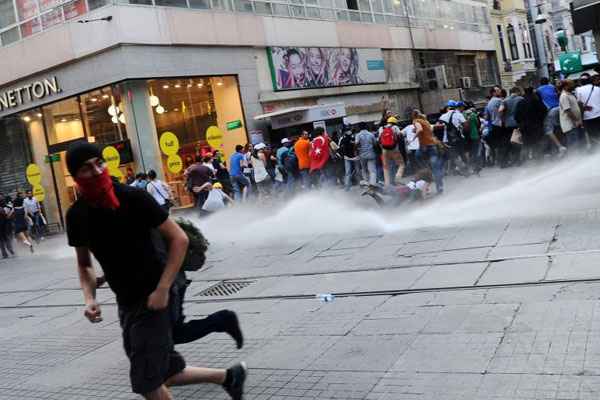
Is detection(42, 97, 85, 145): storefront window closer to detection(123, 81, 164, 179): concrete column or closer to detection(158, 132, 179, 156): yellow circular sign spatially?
detection(123, 81, 164, 179): concrete column

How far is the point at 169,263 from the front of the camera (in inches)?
129

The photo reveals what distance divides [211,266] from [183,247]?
236 inches

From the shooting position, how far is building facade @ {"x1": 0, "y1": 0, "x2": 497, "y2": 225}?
19469 mm

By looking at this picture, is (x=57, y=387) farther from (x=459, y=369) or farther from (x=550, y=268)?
(x=550, y=268)

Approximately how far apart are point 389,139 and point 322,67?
43.8 feet

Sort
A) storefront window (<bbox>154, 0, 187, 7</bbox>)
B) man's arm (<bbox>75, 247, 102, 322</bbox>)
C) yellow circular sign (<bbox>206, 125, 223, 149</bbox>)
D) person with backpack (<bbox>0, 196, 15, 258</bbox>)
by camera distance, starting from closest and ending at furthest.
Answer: man's arm (<bbox>75, 247, 102, 322</bbox>) → person with backpack (<bbox>0, 196, 15, 258</bbox>) → yellow circular sign (<bbox>206, 125, 223, 149</bbox>) → storefront window (<bbox>154, 0, 187, 7</bbox>)

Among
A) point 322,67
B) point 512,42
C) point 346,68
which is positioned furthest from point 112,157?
point 512,42

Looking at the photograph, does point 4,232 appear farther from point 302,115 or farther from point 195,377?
point 195,377

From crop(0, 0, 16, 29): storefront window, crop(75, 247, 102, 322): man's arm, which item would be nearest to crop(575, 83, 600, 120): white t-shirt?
crop(75, 247, 102, 322): man's arm

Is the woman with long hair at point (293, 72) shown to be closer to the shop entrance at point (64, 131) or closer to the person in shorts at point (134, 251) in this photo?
the shop entrance at point (64, 131)

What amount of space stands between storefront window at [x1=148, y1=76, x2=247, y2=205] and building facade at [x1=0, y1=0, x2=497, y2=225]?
4cm

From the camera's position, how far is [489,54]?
42375mm

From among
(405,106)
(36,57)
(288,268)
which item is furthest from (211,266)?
(405,106)

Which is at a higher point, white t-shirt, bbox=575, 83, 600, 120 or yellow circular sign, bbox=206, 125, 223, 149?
yellow circular sign, bbox=206, 125, 223, 149
